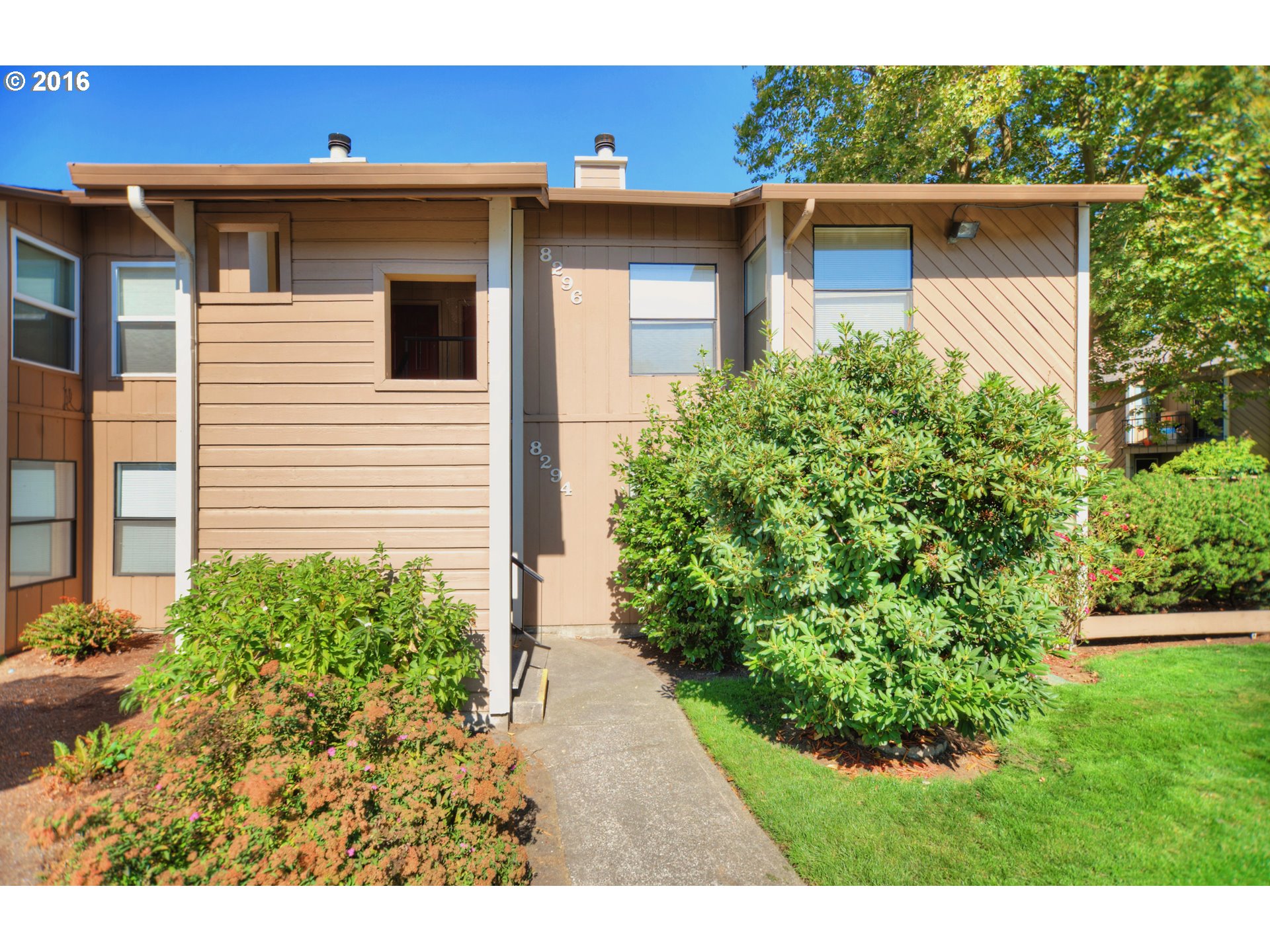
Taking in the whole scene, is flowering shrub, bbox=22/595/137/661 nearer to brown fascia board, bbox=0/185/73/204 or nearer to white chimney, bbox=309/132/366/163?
brown fascia board, bbox=0/185/73/204

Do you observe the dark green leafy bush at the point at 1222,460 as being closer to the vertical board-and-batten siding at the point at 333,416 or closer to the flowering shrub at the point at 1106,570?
the flowering shrub at the point at 1106,570

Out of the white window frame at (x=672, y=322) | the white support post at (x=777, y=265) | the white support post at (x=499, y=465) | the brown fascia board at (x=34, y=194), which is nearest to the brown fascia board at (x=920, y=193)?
the white support post at (x=777, y=265)

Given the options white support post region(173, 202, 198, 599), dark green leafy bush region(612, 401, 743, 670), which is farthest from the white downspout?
dark green leafy bush region(612, 401, 743, 670)

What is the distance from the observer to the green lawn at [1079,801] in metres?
2.06

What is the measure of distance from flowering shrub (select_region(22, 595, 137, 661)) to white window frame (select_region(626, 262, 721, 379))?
17.6ft

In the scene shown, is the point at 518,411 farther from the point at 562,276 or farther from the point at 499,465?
the point at 499,465

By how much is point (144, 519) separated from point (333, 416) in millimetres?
3924

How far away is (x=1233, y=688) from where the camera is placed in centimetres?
251

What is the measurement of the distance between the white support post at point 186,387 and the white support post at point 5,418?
3.02 metres

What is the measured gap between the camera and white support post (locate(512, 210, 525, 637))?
17.9 ft

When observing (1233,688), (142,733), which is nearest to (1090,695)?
(1233,688)

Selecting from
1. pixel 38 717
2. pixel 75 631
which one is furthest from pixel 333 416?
pixel 75 631

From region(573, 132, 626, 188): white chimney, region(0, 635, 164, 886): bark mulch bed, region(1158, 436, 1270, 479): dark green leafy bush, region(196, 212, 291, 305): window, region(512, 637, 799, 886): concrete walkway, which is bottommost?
region(512, 637, 799, 886): concrete walkway

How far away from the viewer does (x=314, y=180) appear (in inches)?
128
